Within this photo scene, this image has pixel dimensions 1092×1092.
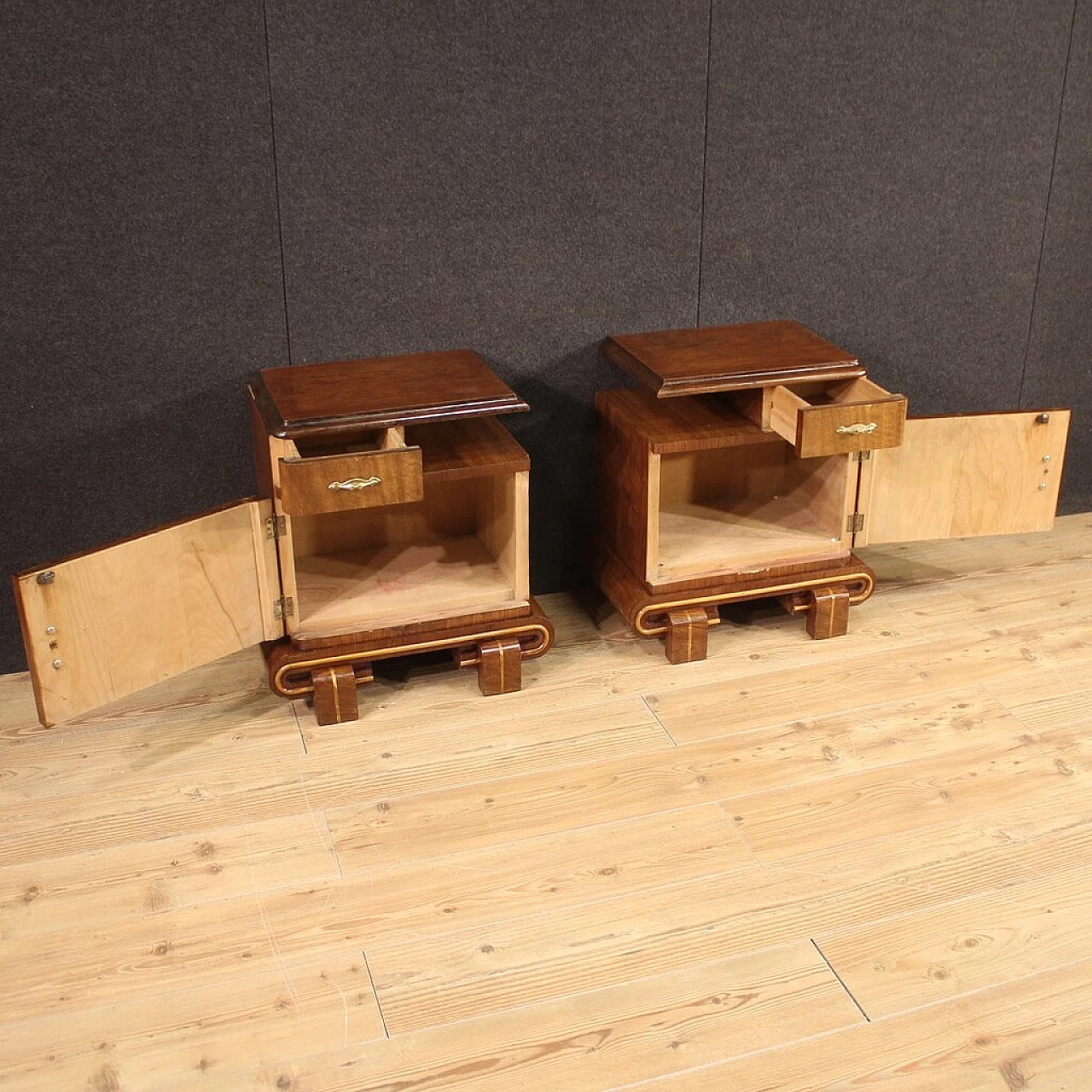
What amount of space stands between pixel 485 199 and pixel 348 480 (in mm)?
652

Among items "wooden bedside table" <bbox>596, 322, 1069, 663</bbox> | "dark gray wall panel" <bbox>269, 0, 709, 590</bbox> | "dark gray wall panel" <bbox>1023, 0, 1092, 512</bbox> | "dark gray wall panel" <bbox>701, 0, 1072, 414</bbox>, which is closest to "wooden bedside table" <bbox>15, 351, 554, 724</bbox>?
"dark gray wall panel" <bbox>269, 0, 709, 590</bbox>

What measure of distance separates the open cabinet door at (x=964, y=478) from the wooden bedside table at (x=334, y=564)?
701 mm

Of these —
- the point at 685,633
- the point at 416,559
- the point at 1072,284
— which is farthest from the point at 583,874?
the point at 1072,284

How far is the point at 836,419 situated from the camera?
2.26 meters

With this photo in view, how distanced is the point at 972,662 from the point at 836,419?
1.82ft

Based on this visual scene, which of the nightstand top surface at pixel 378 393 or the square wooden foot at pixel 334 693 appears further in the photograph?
the square wooden foot at pixel 334 693

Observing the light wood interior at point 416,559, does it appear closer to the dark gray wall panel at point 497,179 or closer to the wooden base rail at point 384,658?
the wooden base rail at point 384,658

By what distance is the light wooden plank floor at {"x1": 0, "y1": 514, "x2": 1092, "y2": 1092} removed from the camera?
1601 millimetres

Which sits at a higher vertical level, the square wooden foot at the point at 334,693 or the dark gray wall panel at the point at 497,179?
the dark gray wall panel at the point at 497,179

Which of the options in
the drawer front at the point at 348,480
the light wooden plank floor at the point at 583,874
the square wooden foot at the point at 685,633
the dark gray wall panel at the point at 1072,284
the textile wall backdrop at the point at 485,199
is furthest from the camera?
the dark gray wall panel at the point at 1072,284

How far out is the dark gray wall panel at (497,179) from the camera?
2254mm

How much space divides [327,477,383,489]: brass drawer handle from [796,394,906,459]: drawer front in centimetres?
74

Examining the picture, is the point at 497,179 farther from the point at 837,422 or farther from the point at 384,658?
the point at 384,658

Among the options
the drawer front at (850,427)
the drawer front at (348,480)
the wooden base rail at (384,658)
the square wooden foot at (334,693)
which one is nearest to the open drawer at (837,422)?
the drawer front at (850,427)
